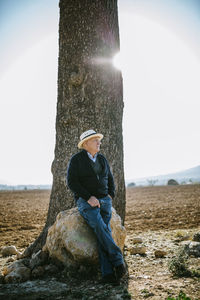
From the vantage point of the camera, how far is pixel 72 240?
3.55 meters

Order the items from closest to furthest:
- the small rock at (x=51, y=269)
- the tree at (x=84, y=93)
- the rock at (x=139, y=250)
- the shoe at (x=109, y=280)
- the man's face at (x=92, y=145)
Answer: the shoe at (x=109, y=280) → the small rock at (x=51, y=269) → the man's face at (x=92, y=145) → the rock at (x=139, y=250) → the tree at (x=84, y=93)

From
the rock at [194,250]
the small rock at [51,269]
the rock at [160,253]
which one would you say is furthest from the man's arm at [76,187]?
the rock at [194,250]

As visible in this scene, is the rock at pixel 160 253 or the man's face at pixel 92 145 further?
the rock at pixel 160 253

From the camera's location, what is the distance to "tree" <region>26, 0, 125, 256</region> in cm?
467

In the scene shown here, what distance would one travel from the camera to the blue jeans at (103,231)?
10.5ft

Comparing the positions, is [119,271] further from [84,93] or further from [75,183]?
[84,93]

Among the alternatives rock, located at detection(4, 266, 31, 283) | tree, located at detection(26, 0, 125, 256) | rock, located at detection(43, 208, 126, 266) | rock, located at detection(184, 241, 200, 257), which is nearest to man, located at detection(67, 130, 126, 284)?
rock, located at detection(43, 208, 126, 266)

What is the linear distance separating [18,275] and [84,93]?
11.0ft

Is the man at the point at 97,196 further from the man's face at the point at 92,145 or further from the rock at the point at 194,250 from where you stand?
the rock at the point at 194,250

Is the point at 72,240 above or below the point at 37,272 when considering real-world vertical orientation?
above

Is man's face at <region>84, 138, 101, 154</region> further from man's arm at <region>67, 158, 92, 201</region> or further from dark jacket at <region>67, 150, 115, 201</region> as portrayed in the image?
man's arm at <region>67, 158, 92, 201</region>

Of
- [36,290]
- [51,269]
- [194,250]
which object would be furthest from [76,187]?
[194,250]

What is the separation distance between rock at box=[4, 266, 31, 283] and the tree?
1.08 m

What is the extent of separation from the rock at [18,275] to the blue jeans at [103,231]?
3.62 ft
